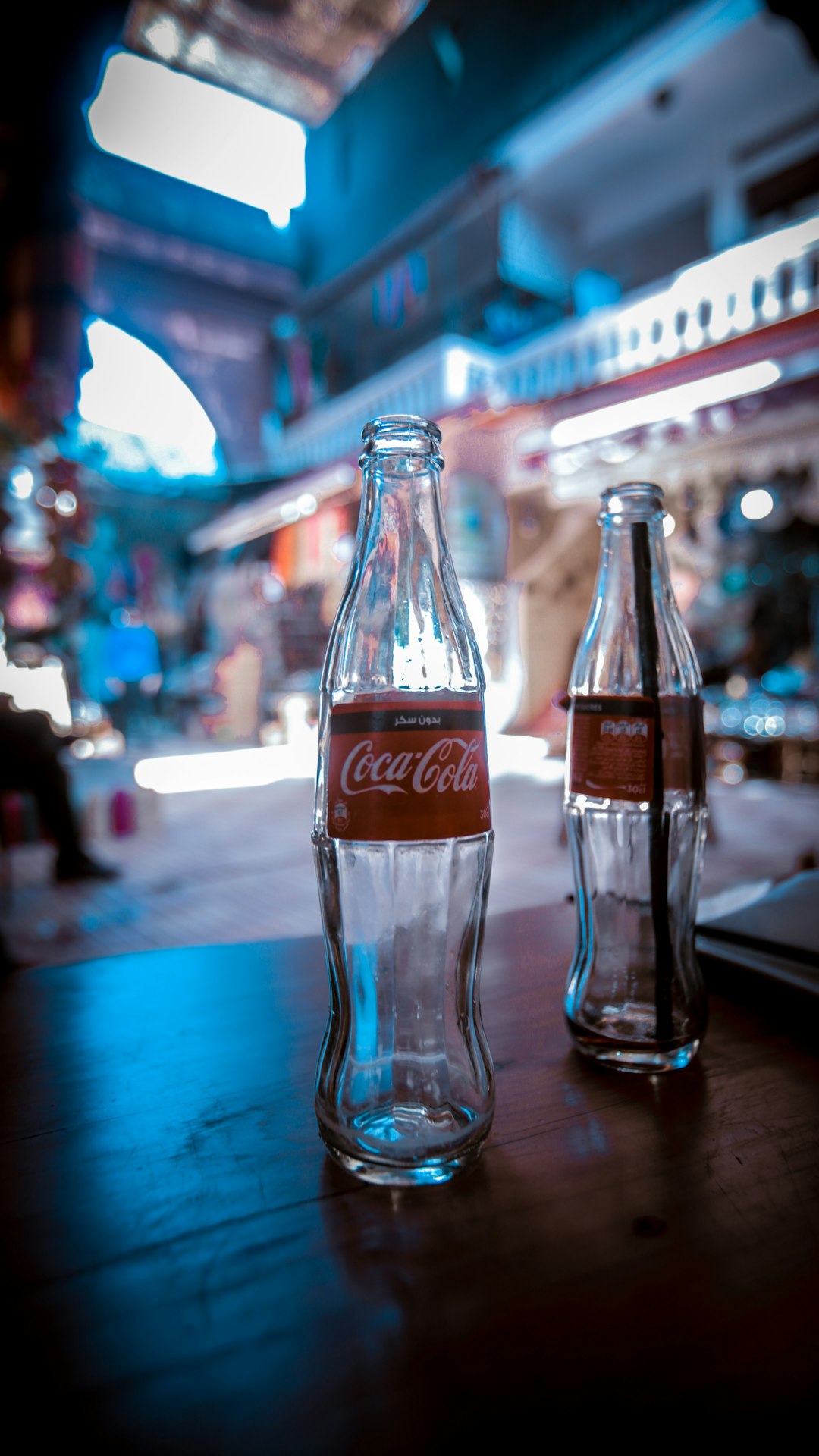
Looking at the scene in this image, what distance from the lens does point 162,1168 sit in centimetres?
41

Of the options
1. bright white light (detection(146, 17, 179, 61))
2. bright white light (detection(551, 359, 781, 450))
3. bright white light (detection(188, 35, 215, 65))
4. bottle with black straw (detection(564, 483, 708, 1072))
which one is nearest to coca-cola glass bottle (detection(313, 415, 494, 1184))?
bottle with black straw (detection(564, 483, 708, 1072))

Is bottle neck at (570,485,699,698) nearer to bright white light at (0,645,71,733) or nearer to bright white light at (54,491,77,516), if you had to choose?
bright white light at (54,491,77,516)

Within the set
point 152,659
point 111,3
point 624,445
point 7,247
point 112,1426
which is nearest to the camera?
point 112,1426

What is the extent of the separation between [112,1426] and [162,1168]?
0.51 feet

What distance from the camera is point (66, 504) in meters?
4.46

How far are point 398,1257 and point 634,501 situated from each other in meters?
0.45

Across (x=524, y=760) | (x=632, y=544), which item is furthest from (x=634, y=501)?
(x=524, y=760)

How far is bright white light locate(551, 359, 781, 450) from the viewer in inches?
189

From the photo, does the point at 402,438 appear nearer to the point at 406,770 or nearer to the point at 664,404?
the point at 406,770

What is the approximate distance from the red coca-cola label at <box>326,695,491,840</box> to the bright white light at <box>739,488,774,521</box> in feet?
19.4

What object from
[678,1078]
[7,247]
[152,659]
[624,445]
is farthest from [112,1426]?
[152,659]

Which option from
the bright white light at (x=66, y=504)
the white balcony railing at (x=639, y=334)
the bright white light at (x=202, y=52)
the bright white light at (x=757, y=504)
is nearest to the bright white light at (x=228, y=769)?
the bright white light at (x=66, y=504)

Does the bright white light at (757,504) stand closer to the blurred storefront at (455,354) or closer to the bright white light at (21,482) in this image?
the blurred storefront at (455,354)

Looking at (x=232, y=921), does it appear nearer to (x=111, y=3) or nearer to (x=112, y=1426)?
(x=112, y=1426)
